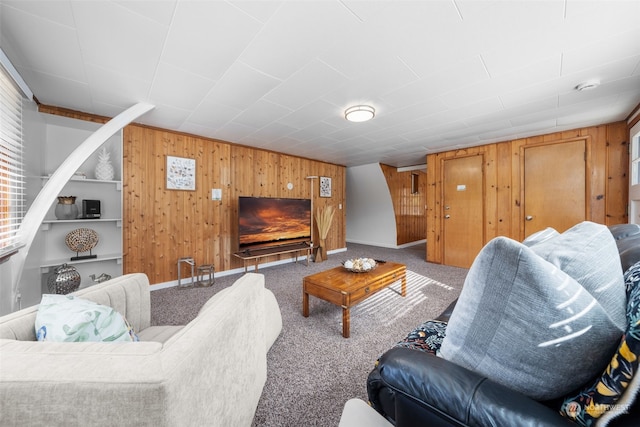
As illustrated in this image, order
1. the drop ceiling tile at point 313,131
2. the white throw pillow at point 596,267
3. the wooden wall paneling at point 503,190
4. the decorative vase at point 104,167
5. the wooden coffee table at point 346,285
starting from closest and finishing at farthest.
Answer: the white throw pillow at point 596,267, the wooden coffee table at point 346,285, the decorative vase at point 104,167, the drop ceiling tile at point 313,131, the wooden wall paneling at point 503,190

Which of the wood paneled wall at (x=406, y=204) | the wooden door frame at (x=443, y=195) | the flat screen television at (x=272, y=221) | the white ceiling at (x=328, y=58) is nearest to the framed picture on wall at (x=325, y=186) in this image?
the flat screen television at (x=272, y=221)

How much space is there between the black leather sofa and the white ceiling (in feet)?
5.83

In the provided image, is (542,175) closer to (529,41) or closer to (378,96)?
(529,41)

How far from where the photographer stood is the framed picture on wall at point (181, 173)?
11.1 ft

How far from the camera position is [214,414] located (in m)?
0.79

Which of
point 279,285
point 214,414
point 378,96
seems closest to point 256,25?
point 378,96

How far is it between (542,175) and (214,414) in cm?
505

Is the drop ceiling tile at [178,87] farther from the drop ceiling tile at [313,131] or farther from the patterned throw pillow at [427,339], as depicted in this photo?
the patterned throw pillow at [427,339]

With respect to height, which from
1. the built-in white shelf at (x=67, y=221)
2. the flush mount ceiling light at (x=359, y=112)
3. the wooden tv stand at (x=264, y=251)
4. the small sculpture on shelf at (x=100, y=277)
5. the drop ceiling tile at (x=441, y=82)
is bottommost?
the small sculpture on shelf at (x=100, y=277)

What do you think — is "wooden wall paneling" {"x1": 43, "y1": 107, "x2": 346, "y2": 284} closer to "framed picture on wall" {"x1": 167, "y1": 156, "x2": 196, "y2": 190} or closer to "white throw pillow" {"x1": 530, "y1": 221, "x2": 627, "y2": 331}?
"framed picture on wall" {"x1": 167, "y1": 156, "x2": 196, "y2": 190}

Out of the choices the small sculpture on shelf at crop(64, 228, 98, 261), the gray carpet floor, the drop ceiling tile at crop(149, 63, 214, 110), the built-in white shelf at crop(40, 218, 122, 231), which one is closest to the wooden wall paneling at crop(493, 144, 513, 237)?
the gray carpet floor

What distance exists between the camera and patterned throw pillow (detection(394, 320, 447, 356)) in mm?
1134

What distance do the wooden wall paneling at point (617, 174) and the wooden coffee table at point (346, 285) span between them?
328 cm

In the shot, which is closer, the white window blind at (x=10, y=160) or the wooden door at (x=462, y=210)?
the white window blind at (x=10, y=160)
